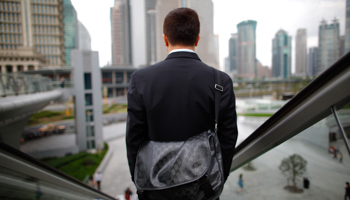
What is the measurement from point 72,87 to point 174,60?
12194mm

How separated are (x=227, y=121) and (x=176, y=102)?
0.82 feet

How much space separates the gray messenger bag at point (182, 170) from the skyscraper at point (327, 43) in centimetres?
131

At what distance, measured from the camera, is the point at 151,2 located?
2223 millimetres

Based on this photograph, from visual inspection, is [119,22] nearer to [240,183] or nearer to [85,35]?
[85,35]

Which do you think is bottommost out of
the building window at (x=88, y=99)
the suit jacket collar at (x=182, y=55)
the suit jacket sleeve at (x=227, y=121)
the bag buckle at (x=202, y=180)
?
the building window at (x=88, y=99)

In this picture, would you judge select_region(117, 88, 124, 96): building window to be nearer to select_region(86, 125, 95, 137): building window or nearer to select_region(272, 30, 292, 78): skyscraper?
select_region(86, 125, 95, 137): building window

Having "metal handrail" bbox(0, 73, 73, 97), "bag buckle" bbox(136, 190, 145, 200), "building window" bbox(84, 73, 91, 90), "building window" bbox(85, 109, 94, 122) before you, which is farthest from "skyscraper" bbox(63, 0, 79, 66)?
"building window" bbox(85, 109, 94, 122)

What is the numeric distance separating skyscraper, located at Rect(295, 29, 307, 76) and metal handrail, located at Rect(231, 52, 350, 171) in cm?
121

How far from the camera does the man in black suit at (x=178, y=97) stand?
2.70 ft

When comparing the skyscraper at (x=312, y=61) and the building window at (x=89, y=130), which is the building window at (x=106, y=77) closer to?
the building window at (x=89, y=130)

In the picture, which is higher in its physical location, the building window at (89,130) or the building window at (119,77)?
the building window at (119,77)

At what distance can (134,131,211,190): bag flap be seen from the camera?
78cm

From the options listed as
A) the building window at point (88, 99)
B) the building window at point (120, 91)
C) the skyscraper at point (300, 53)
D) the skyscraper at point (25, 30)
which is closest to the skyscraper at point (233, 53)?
the skyscraper at point (300, 53)

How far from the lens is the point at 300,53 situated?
2.10m
